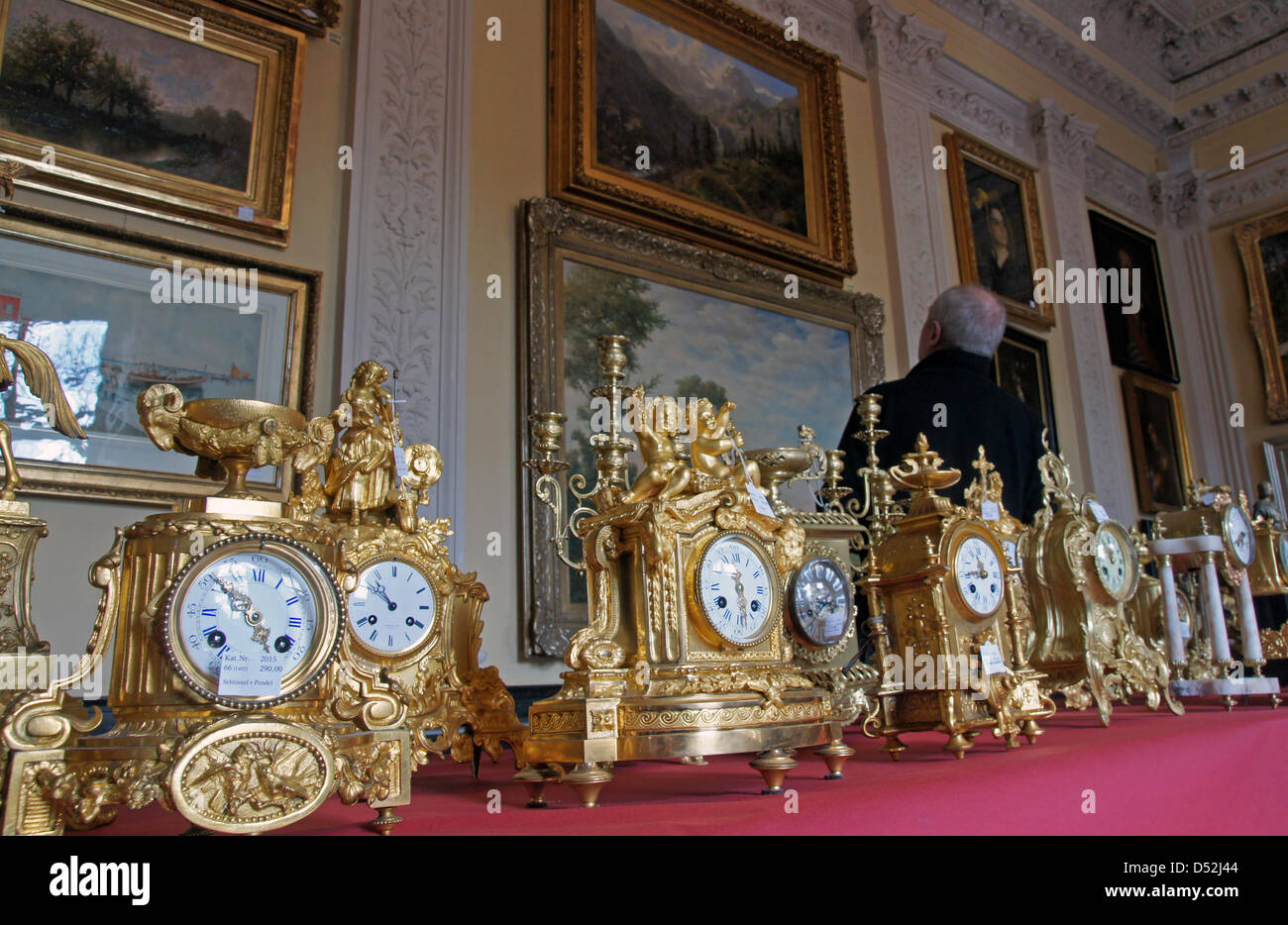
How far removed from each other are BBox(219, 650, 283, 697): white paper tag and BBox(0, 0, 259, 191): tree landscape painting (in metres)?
2.96

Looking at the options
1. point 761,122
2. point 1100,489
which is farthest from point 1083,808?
point 1100,489

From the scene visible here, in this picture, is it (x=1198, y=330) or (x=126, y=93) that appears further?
(x=1198, y=330)

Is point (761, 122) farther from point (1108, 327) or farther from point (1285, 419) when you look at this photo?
point (1285, 419)

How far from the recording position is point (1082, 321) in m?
8.48

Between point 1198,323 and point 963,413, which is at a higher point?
point 1198,323

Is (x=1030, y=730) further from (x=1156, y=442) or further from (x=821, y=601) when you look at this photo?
(x=1156, y=442)

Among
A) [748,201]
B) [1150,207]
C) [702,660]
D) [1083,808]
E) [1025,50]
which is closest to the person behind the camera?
[1083,808]

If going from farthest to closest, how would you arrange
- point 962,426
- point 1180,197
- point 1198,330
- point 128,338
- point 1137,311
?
1. point 1180,197
2. point 1198,330
3. point 1137,311
4. point 962,426
5. point 128,338

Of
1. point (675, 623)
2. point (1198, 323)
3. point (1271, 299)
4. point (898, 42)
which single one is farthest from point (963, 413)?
point (1198, 323)

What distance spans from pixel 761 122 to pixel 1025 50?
417 centimetres

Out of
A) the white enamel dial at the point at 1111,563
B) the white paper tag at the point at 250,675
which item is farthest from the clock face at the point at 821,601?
the white paper tag at the point at 250,675

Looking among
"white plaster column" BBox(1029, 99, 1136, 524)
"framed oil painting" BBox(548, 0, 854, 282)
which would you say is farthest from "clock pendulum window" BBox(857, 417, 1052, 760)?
"white plaster column" BBox(1029, 99, 1136, 524)

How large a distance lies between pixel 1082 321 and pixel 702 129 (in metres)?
4.75
